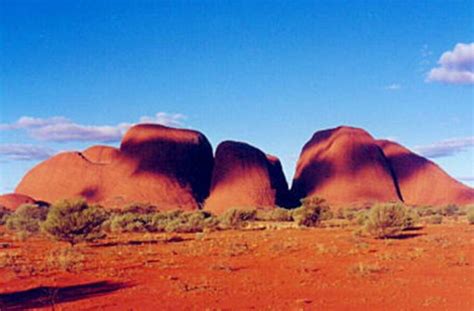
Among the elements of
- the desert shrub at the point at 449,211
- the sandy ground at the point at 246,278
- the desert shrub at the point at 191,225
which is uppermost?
the sandy ground at the point at 246,278

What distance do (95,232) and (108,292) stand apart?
37.5ft

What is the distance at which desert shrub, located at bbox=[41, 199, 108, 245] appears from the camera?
64.7 feet

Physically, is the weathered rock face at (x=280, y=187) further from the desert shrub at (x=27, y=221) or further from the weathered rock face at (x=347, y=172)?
the desert shrub at (x=27, y=221)

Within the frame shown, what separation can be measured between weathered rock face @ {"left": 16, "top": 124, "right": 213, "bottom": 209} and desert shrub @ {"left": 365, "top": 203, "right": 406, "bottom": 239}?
3241cm

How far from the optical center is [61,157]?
216 feet

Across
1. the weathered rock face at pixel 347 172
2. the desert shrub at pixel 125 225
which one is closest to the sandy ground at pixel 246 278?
the desert shrub at pixel 125 225

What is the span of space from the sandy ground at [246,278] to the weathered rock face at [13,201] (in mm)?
39263

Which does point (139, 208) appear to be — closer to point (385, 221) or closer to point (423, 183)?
point (385, 221)

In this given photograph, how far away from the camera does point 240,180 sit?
5725cm

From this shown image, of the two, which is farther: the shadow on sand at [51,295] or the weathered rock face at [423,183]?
the weathered rock face at [423,183]

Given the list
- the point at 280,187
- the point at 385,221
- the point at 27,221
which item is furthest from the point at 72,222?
the point at 280,187

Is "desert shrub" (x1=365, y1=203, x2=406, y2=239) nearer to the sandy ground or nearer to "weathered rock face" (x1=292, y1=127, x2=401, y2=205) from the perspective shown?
the sandy ground

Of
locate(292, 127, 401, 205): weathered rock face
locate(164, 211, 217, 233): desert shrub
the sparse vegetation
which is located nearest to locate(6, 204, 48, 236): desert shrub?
the sparse vegetation

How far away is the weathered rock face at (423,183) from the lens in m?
61.8
